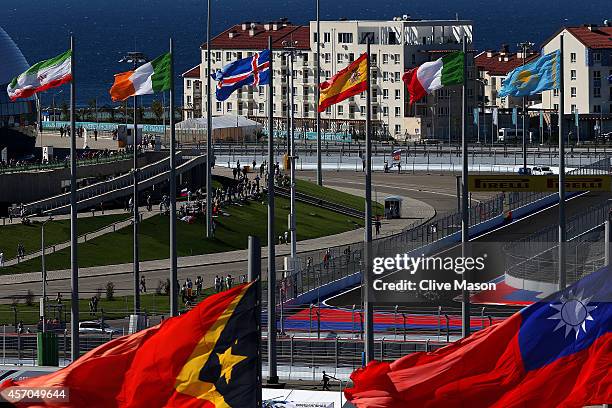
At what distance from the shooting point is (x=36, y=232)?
8506 cm

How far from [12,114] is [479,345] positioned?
251 feet

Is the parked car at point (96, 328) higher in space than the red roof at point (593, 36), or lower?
lower

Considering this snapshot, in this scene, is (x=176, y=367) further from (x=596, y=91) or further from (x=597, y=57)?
(x=596, y=91)

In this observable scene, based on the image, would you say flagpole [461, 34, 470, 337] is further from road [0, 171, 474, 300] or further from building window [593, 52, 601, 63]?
building window [593, 52, 601, 63]

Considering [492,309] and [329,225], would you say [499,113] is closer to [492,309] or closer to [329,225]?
[329,225]

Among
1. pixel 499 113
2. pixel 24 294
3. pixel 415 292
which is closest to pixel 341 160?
pixel 499 113

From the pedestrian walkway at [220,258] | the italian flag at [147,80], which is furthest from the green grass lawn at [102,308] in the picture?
the italian flag at [147,80]

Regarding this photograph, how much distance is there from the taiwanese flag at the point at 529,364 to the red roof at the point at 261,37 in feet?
466

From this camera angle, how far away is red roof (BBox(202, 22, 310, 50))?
171 m

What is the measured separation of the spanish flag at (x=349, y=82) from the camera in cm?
5081

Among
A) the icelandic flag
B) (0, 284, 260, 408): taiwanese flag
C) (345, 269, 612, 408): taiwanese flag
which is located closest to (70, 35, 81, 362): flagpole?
the icelandic flag

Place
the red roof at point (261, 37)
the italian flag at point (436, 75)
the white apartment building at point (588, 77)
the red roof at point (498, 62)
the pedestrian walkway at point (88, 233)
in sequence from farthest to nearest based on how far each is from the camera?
the red roof at point (498, 62) < the red roof at point (261, 37) < the white apartment building at point (588, 77) < the pedestrian walkway at point (88, 233) < the italian flag at point (436, 75)

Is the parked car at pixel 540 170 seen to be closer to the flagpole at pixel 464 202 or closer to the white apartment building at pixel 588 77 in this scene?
the white apartment building at pixel 588 77

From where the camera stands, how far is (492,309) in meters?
60.8
